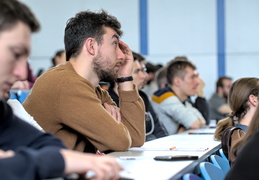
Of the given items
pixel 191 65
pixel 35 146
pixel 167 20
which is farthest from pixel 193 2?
pixel 35 146

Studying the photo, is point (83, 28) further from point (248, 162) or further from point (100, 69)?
point (248, 162)

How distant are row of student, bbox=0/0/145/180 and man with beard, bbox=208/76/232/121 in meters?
4.97

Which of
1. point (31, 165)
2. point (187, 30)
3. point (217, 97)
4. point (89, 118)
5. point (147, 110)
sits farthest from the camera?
point (187, 30)

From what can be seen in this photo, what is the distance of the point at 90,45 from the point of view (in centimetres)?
296

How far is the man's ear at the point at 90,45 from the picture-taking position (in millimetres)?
2951

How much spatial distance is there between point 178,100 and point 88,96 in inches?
113

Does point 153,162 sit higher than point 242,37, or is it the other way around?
point 153,162

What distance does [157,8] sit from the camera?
393 inches

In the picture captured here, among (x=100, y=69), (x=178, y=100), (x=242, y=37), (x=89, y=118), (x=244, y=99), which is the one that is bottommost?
(x=178, y=100)

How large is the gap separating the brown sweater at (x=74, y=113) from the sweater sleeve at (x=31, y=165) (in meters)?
1.28

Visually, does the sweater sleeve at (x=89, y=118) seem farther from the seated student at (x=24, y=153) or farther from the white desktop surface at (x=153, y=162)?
the seated student at (x=24, y=153)

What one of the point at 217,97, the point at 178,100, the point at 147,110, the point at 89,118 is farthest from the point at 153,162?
the point at 217,97

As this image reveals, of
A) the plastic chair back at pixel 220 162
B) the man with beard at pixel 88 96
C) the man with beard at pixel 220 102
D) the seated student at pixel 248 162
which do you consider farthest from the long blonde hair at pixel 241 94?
the man with beard at pixel 220 102

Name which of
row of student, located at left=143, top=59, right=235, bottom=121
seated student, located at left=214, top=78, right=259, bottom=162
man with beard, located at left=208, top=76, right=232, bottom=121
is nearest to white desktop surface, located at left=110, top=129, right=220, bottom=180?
seated student, located at left=214, top=78, right=259, bottom=162
